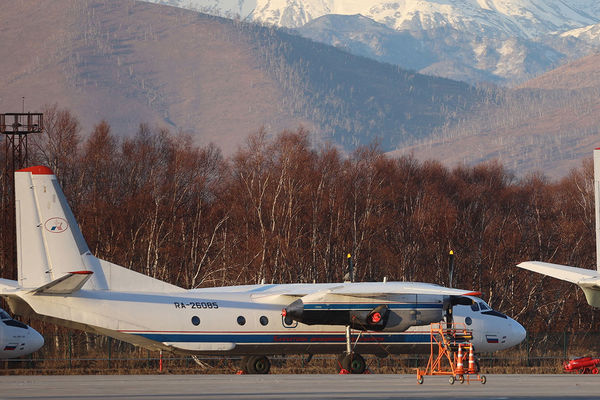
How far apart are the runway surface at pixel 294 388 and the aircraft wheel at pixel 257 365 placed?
425 cm

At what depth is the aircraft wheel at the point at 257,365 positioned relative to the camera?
3447 centimetres

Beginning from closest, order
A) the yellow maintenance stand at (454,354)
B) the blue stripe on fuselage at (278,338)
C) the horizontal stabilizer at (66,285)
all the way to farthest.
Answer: the yellow maintenance stand at (454,354)
the horizontal stabilizer at (66,285)
the blue stripe on fuselage at (278,338)

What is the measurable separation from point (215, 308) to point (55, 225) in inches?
222

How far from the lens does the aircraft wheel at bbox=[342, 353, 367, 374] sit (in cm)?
3381

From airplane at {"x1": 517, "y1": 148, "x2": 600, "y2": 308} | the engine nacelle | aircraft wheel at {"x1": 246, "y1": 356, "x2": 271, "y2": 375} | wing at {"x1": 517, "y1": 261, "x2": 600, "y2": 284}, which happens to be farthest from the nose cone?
aircraft wheel at {"x1": 246, "y1": 356, "x2": 271, "y2": 375}

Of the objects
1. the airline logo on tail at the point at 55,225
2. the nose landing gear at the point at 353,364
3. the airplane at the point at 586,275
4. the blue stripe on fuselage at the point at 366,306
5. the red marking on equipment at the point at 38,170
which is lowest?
the nose landing gear at the point at 353,364

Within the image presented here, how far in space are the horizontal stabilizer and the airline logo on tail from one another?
1.73 meters

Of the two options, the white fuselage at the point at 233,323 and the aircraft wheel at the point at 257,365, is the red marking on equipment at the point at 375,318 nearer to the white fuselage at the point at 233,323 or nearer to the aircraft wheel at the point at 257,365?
the white fuselage at the point at 233,323

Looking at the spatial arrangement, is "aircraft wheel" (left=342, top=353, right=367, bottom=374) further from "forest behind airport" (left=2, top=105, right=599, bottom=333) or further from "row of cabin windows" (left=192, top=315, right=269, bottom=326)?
"forest behind airport" (left=2, top=105, right=599, bottom=333)

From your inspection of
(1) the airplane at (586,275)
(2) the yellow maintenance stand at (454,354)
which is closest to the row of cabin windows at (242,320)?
(2) the yellow maintenance stand at (454,354)

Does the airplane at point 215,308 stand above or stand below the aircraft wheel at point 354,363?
above

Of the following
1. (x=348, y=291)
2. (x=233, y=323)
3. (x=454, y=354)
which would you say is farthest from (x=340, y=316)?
(x=454, y=354)

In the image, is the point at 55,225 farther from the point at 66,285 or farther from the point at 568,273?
the point at 568,273

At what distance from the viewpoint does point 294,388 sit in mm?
25609
